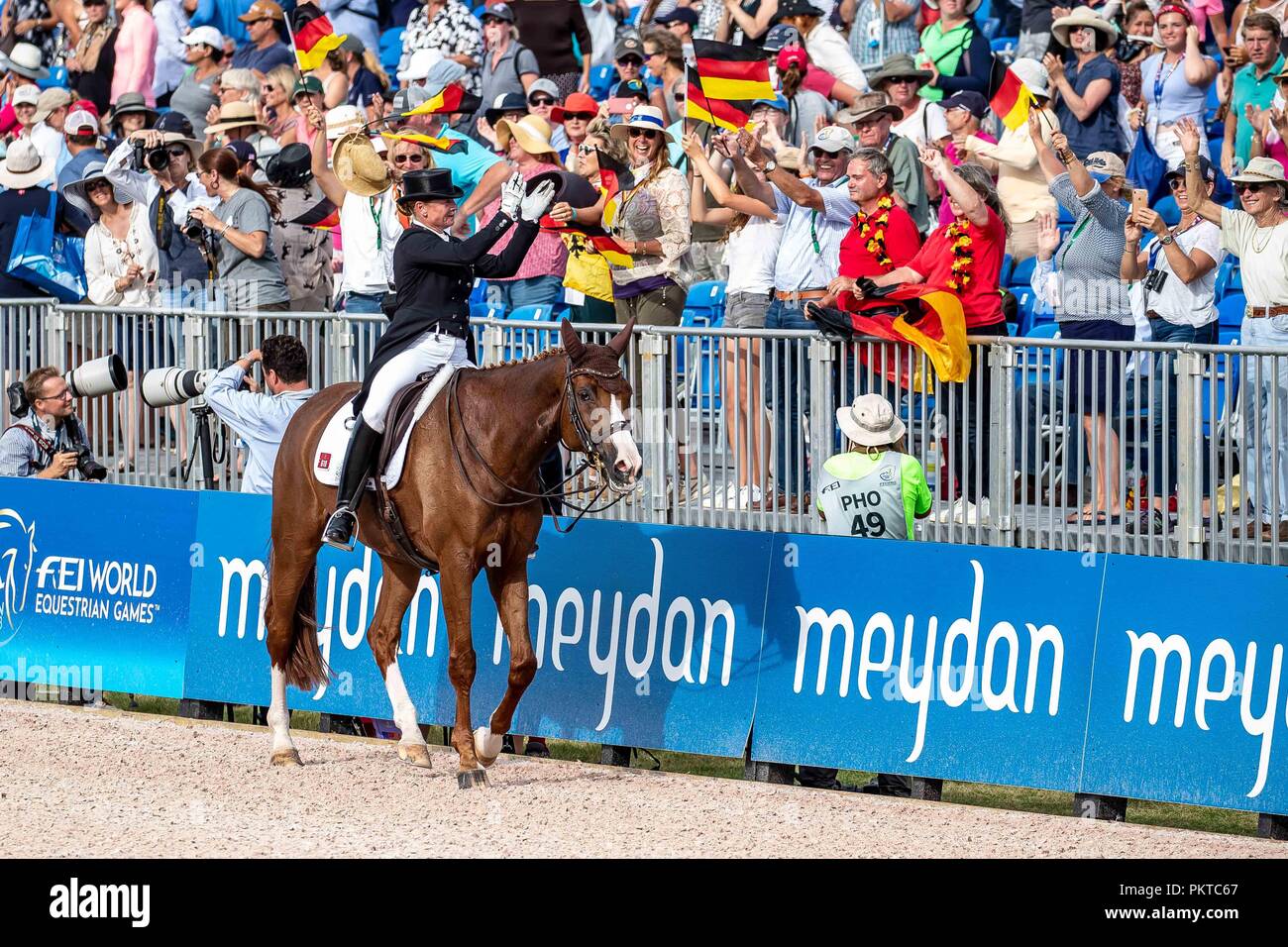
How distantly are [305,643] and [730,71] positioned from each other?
5.00 metres

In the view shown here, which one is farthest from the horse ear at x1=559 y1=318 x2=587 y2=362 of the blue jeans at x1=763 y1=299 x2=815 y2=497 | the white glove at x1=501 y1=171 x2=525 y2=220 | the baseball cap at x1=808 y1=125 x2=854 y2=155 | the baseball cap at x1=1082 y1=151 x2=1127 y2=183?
the baseball cap at x1=1082 y1=151 x2=1127 y2=183

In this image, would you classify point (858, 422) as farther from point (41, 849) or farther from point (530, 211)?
point (41, 849)

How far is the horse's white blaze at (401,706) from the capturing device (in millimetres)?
11609

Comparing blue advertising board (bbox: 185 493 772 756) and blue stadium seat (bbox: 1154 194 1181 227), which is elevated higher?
blue stadium seat (bbox: 1154 194 1181 227)

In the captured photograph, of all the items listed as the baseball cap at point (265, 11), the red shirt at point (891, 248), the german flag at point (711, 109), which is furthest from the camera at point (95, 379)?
the baseball cap at point (265, 11)

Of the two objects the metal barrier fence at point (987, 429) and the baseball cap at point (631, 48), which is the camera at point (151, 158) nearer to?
the metal barrier fence at point (987, 429)

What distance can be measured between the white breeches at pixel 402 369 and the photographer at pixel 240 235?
15.7 feet

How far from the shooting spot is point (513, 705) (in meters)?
11.1

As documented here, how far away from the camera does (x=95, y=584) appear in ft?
45.4

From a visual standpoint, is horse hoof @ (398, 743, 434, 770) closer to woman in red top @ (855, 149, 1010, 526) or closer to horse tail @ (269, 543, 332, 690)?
horse tail @ (269, 543, 332, 690)

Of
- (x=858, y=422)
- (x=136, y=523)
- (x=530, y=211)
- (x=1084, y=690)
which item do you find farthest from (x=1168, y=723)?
(x=136, y=523)

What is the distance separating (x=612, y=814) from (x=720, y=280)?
23.3 feet

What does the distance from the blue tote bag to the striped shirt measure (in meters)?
8.27

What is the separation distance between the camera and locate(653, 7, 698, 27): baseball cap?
1967 cm
